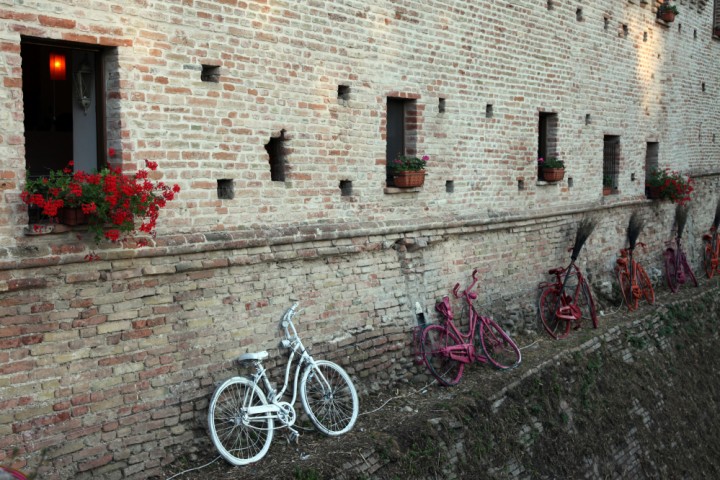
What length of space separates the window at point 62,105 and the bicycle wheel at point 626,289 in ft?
31.7

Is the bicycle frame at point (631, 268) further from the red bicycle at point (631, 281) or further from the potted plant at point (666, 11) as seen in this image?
the potted plant at point (666, 11)

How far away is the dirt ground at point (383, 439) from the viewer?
6.24 m

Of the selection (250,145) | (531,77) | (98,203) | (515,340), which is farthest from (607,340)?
(98,203)

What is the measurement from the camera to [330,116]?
307 inches

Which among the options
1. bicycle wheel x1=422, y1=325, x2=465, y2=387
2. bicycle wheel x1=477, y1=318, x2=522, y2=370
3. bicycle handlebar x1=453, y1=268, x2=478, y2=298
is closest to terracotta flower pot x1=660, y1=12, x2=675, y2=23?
bicycle handlebar x1=453, y1=268, x2=478, y2=298

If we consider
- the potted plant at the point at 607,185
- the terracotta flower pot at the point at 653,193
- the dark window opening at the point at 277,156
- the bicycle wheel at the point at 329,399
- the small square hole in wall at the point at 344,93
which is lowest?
the bicycle wheel at the point at 329,399

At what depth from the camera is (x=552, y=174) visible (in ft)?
38.1

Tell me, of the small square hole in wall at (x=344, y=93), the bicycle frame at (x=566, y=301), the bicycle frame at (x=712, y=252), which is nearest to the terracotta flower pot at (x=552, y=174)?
the bicycle frame at (x=566, y=301)

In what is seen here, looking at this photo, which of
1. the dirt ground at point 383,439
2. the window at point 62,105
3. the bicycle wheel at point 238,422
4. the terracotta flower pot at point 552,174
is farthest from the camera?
the terracotta flower pot at point 552,174

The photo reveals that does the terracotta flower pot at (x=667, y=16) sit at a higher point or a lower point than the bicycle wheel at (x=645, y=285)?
higher

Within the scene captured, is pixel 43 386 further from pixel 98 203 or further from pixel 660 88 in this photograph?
pixel 660 88

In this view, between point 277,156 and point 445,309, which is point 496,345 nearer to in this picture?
point 445,309

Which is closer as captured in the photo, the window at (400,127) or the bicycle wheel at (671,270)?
the window at (400,127)

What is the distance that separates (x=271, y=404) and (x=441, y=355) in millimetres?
2847
